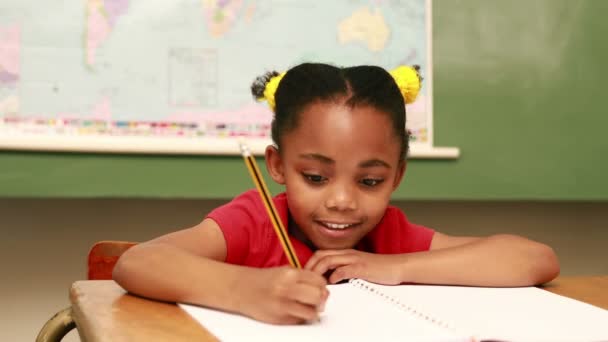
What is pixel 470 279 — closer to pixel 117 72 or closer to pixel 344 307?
pixel 344 307

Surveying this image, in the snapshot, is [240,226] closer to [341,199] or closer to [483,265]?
[341,199]

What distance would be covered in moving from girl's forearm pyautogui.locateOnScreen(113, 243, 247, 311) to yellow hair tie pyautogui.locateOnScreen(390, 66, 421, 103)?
447 millimetres

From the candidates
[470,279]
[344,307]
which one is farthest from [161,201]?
[344,307]

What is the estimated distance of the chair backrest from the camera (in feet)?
3.47

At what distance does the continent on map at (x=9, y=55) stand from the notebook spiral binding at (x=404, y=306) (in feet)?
3.47

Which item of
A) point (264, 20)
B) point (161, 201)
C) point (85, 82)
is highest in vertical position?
point (264, 20)

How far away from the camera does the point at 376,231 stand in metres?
1.08

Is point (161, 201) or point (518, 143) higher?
point (518, 143)

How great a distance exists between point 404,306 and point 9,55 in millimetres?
1199

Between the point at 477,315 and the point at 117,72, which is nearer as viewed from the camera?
A: the point at 477,315

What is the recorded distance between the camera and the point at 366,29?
5.84 feet

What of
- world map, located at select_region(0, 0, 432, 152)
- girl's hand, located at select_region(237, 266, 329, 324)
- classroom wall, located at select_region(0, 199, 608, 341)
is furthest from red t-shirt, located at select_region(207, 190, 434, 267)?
classroom wall, located at select_region(0, 199, 608, 341)

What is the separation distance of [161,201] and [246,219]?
933 millimetres

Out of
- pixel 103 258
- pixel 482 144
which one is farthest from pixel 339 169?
pixel 482 144
